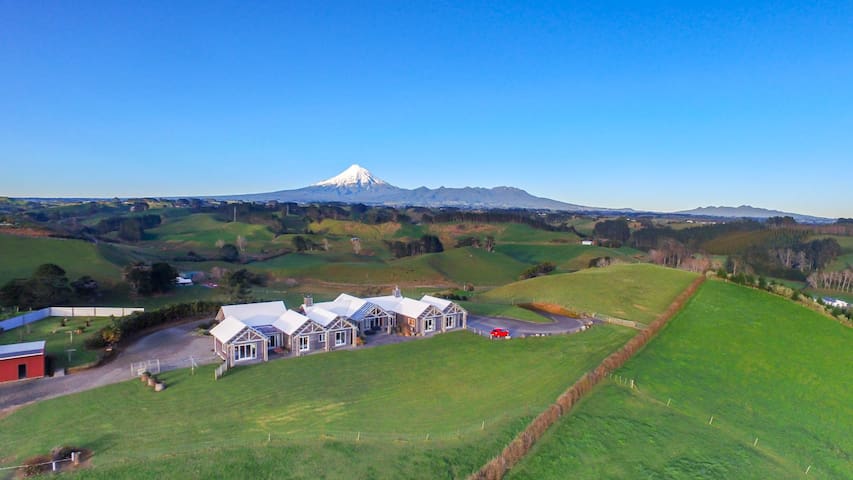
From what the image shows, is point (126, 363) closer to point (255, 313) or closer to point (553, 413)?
point (255, 313)

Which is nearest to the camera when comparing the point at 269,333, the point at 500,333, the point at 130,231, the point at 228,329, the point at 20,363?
the point at 20,363

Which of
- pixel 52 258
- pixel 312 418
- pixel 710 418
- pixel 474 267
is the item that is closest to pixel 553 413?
pixel 710 418

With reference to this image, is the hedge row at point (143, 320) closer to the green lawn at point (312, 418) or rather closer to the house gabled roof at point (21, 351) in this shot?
the house gabled roof at point (21, 351)

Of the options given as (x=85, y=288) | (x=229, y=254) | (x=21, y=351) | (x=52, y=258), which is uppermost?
(x=52, y=258)


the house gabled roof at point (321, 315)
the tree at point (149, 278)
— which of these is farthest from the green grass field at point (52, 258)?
the house gabled roof at point (321, 315)

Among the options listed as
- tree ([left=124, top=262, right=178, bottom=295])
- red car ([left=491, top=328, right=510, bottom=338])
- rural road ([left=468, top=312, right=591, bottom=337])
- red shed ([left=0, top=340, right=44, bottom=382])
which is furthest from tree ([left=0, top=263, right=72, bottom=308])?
red car ([left=491, top=328, right=510, bottom=338])
